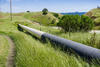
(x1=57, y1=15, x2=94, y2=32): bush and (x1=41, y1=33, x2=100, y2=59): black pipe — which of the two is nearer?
(x1=41, y1=33, x2=100, y2=59): black pipe

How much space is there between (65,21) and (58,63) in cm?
1775

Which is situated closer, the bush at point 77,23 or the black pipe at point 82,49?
the black pipe at point 82,49

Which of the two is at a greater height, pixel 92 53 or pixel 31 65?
pixel 92 53

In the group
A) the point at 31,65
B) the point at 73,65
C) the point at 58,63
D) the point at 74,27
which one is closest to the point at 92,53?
the point at 73,65

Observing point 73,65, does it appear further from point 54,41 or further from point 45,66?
point 54,41

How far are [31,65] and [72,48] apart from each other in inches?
67.8

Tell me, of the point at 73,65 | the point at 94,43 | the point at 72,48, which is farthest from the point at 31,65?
the point at 94,43

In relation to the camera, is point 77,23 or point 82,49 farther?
point 77,23

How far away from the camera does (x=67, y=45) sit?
6.68 m

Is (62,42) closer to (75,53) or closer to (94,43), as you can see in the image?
(75,53)

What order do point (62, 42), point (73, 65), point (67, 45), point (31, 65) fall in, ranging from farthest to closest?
point (62, 42)
point (67, 45)
point (31, 65)
point (73, 65)

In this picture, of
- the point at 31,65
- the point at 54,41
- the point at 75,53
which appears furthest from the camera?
the point at 54,41

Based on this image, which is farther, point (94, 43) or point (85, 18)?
point (85, 18)

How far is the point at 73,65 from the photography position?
4.82 metres
